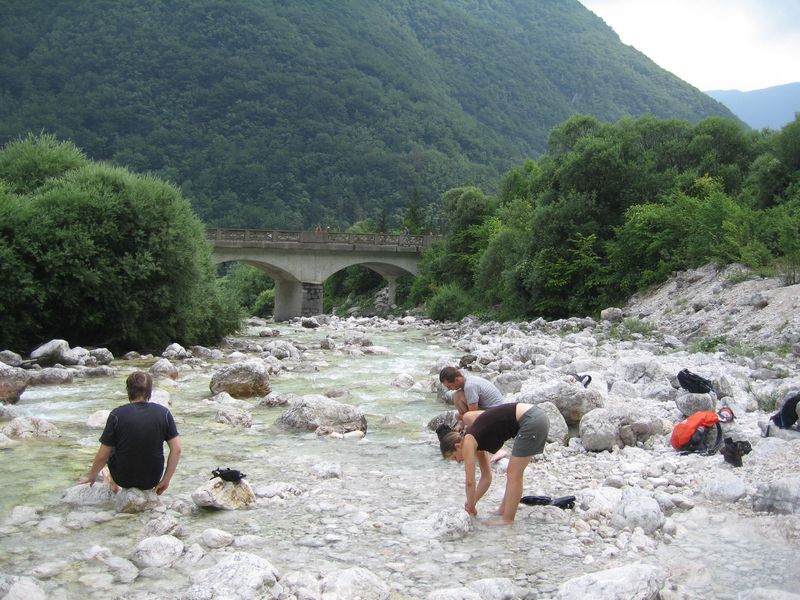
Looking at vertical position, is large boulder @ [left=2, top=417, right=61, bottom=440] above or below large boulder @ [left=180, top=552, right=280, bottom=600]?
below

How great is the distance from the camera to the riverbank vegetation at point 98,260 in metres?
20.2

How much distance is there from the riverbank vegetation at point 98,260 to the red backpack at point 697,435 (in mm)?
16726

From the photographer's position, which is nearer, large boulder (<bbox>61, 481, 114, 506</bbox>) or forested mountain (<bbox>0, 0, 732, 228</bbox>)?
large boulder (<bbox>61, 481, 114, 506</bbox>)

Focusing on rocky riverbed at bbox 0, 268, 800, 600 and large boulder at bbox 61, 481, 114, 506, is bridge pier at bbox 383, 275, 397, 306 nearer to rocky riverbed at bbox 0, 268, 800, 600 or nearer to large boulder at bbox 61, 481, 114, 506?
rocky riverbed at bbox 0, 268, 800, 600

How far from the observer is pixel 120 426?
7223 millimetres

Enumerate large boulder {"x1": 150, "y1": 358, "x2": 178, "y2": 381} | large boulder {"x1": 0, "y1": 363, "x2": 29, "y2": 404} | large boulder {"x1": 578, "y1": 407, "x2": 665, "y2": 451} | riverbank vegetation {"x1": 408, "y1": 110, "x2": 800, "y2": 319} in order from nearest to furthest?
large boulder {"x1": 578, "y1": 407, "x2": 665, "y2": 451} → large boulder {"x1": 0, "y1": 363, "x2": 29, "y2": 404} → large boulder {"x1": 150, "y1": 358, "x2": 178, "y2": 381} → riverbank vegetation {"x1": 408, "y1": 110, "x2": 800, "y2": 319}

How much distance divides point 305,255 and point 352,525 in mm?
45901

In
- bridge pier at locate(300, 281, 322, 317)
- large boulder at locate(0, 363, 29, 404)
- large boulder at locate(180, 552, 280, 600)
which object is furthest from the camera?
bridge pier at locate(300, 281, 322, 317)

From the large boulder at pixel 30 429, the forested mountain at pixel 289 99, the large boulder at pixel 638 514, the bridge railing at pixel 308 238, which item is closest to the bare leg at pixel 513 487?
the large boulder at pixel 638 514

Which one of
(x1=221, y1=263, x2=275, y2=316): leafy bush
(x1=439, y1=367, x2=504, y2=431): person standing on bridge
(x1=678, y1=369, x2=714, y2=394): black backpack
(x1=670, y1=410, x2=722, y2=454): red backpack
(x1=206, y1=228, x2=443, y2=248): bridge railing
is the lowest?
(x1=221, y1=263, x2=275, y2=316): leafy bush

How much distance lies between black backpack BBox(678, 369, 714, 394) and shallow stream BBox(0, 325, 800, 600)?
9.37 ft

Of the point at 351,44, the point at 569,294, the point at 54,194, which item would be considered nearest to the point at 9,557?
the point at 54,194

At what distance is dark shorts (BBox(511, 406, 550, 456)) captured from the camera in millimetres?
6938

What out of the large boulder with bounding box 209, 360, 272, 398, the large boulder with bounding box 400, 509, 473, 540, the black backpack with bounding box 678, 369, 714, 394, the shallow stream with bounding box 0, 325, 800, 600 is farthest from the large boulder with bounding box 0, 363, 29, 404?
the black backpack with bounding box 678, 369, 714, 394
